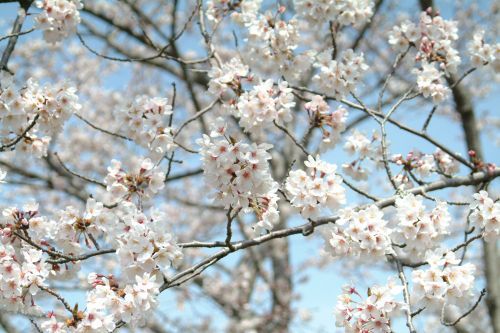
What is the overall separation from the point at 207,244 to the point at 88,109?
29.8 feet

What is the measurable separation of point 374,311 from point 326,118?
50.7 inches

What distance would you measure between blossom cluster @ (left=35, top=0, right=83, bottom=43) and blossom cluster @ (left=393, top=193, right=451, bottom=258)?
231 centimetres

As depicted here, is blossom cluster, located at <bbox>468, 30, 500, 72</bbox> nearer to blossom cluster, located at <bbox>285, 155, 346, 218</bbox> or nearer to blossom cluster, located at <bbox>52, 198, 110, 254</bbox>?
blossom cluster, located at <bbox>285, 155, 346, 218</bbox>

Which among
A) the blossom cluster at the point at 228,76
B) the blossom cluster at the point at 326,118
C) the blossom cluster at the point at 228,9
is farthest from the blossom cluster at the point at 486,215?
the blossom cluster at the point at 228,9

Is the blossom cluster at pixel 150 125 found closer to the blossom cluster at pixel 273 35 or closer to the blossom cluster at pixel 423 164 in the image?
the blossom cluster at pixel 273 35

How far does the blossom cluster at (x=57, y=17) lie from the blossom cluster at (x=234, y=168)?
5.12 feet

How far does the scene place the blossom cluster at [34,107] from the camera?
288 cm

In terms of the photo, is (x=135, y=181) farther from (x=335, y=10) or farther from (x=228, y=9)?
(x=335, y=10)

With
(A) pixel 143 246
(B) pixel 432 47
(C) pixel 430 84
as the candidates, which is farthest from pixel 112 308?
(B) pixel 432 47

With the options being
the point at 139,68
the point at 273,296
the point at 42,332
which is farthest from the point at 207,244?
the point at 139,68

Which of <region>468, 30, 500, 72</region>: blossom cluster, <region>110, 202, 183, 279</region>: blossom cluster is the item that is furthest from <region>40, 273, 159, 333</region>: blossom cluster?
<region>468, 30, 500, 72</region>: blossom cluster

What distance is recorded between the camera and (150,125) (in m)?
3.12

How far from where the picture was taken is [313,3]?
361cm

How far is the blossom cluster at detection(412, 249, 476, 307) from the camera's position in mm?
2260
